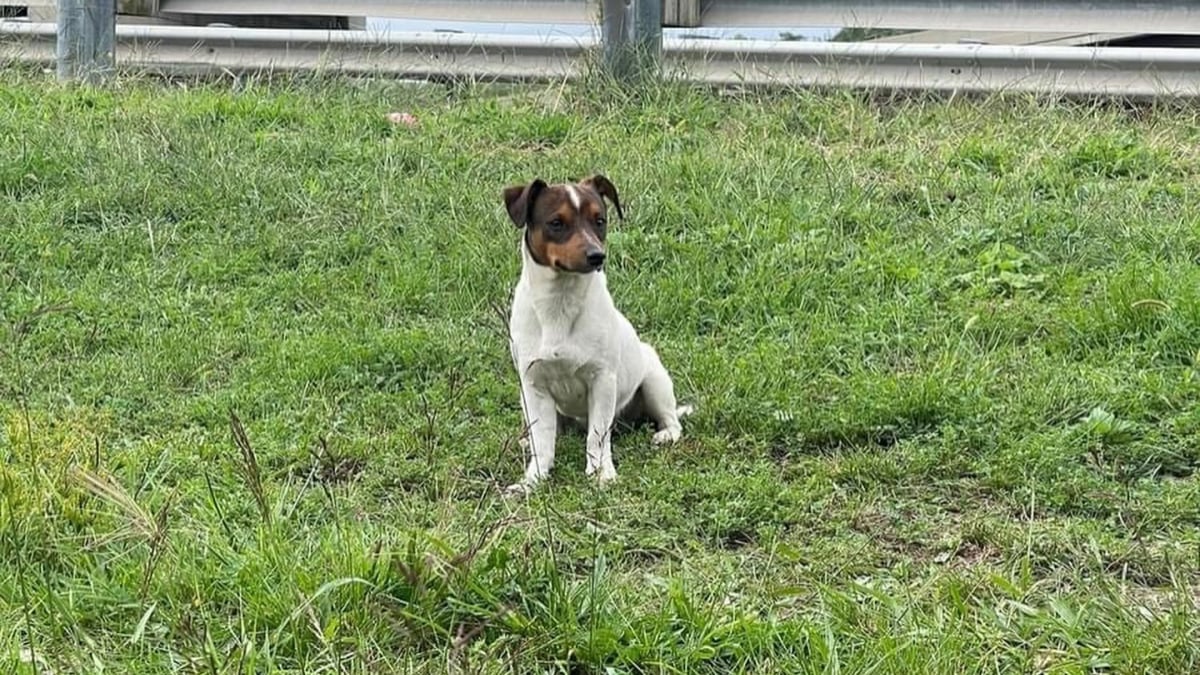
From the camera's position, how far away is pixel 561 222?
426 cm

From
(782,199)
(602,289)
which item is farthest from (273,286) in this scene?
(782,199)

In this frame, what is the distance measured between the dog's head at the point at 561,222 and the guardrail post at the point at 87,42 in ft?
16.3

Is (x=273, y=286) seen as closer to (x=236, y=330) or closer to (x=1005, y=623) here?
(x=236, y=330)

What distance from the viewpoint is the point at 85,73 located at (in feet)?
27.2

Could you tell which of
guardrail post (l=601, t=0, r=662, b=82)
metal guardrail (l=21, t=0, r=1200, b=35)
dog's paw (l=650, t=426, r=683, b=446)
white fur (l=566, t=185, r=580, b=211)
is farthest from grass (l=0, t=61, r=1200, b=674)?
white fur (l=566, t=185, r=580, b=211)

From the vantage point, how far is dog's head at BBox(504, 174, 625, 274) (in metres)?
4.18

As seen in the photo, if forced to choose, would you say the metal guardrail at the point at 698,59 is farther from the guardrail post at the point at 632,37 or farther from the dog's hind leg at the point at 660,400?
the dog's hind leg at the point at 660,400

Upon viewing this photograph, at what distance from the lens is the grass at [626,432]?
296 centimetres

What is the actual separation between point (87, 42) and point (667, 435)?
5.49 m

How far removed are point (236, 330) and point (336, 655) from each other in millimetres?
2844

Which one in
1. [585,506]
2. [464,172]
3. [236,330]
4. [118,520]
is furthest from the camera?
[464,172]

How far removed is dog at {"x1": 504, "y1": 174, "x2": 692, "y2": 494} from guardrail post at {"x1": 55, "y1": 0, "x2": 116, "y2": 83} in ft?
16.2

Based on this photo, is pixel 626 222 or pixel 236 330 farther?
pixel 626 222

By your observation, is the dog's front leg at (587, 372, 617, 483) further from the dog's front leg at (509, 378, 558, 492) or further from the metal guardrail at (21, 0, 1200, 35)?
the metal guardrail at (21, 0, 1200, 35)
